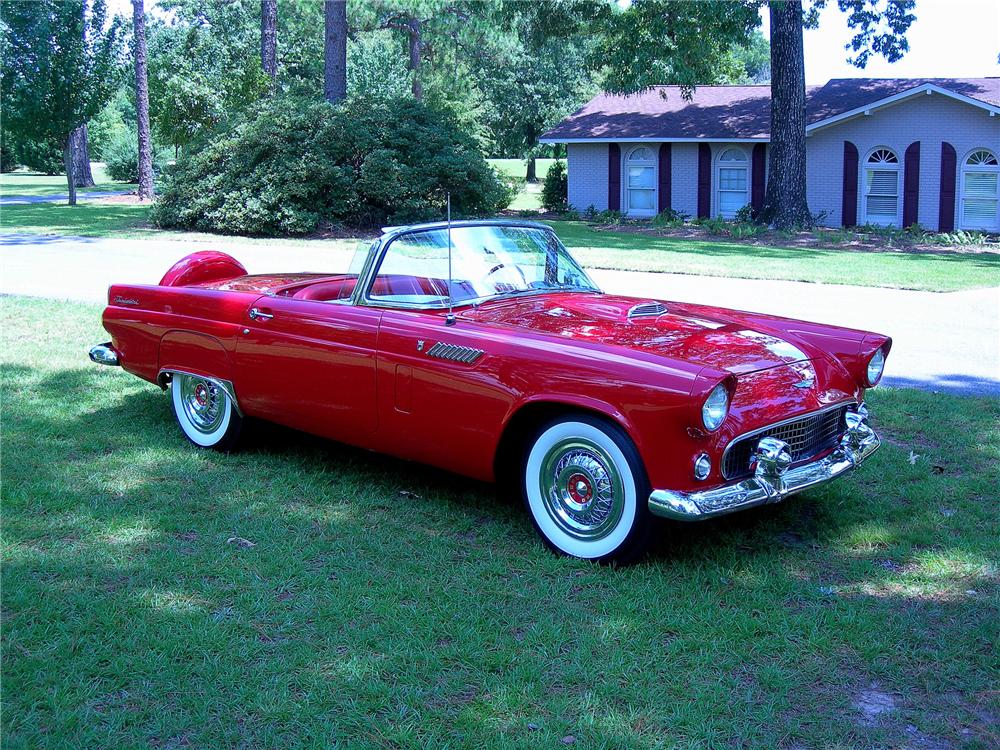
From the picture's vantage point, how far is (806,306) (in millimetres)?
12414

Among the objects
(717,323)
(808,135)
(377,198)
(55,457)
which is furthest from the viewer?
(808,135)

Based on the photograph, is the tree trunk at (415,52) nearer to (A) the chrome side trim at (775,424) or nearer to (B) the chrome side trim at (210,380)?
(B) the chrome side trim at (210,380)

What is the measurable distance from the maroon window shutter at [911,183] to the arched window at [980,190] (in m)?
1.15

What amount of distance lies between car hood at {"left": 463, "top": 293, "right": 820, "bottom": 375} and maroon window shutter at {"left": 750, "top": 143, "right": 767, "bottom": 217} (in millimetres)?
25484

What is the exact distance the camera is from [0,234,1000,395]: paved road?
29.6 ft

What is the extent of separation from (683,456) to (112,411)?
4.51m

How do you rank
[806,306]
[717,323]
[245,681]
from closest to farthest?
[245,681]
[717,323]
[806,306]

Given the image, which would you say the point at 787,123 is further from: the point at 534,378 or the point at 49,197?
the point at 49,197

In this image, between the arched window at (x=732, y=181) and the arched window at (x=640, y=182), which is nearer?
the arched window at (x=732, y=181)

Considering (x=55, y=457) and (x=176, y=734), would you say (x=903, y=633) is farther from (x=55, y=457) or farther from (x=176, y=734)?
(x=55, y=457)

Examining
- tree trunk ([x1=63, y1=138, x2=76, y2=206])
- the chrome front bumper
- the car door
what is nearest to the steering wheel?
the car door

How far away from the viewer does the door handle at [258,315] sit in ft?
18.6

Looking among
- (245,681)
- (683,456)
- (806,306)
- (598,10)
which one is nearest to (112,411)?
(245,681)

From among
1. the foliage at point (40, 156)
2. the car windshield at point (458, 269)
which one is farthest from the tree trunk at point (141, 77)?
the car windshield at point (458, 269)
